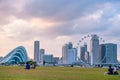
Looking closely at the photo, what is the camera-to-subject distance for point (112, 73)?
45.0 meters
